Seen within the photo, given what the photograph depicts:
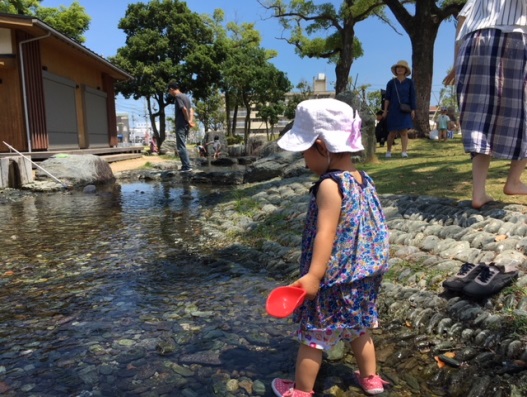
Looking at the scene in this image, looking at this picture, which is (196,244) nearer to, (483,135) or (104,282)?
(104,282)

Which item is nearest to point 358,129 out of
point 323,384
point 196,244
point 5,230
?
point 323,384

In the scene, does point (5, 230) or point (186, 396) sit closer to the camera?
point (186, 396)

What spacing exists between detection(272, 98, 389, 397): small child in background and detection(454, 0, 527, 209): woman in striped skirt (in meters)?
1.85

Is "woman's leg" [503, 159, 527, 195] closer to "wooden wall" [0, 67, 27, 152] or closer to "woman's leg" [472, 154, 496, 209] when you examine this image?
"woman's leg" [472, 154, 496, 209]

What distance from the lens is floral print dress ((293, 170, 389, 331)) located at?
176cm

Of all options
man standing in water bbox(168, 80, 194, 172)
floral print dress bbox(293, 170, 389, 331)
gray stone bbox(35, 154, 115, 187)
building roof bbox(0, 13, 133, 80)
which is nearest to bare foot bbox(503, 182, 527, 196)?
floral print dress bbox(293, 170, 389, 331)

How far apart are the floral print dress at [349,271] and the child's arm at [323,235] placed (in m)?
0.04

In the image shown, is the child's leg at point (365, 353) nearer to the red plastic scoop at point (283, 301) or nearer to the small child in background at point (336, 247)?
the small child in background at point (336, 247)

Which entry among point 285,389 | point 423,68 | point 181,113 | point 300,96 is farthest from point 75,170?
point 300,96

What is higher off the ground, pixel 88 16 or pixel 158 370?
pixel 88 16

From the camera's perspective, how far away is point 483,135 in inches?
127

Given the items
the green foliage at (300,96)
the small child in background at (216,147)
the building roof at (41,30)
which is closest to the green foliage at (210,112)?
the green foliage at (300,96)

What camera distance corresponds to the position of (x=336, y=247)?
1775mm

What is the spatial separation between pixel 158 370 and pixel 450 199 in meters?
2.99
